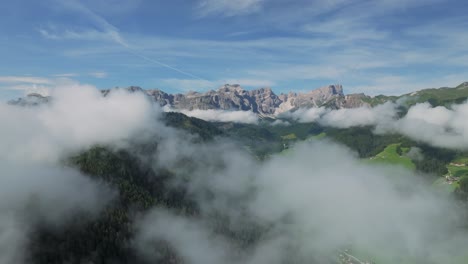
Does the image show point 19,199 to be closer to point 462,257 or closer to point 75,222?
point 75,222

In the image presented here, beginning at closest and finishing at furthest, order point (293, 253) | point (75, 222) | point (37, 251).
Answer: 1. point (37, 251)
2. point (75, 222)
3. point (293, 253)

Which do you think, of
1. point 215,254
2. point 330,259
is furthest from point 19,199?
point 330,259

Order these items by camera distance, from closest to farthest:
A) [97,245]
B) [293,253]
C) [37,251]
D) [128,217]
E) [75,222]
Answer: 1. [37,251]
2. [97,245]
3. [75,222]
4. [128,217]
5. [293,253]

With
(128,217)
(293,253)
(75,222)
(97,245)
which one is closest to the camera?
(97,245)

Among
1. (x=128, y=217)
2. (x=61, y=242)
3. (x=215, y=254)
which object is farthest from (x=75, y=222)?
(x=215, y=254)

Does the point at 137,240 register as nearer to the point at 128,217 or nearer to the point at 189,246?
the point at 128,217

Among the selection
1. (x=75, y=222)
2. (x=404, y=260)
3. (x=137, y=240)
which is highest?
(x=75, y=222)

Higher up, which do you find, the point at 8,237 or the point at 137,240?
the point at 8,237

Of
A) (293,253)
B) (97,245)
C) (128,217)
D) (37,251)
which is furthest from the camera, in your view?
(293,253)

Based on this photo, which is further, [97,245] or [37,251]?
[97,245]
